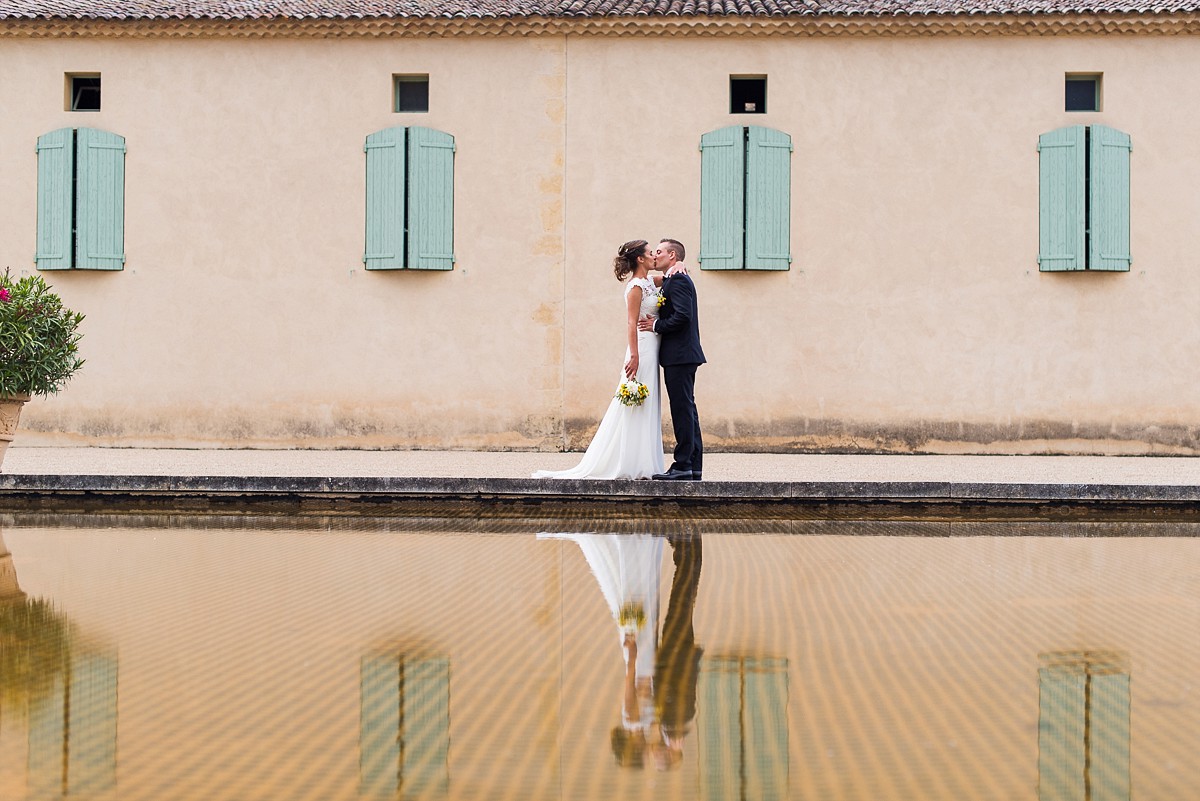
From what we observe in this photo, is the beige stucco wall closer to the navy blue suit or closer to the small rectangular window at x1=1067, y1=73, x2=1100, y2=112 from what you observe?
the small rectangular window at x1=1067, y1=73, x2=1100, y2=112

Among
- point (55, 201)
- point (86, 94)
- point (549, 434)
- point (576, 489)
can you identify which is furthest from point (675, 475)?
point (86, 94)

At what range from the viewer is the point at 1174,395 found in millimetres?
14227

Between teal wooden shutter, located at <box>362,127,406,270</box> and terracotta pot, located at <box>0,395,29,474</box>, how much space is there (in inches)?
215

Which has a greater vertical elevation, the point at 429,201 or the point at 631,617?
the point at 429,201

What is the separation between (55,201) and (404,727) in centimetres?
1344

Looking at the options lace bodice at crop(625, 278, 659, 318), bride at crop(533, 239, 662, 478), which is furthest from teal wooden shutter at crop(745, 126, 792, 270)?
lace bodice at crop(625, 278, 659, 318)

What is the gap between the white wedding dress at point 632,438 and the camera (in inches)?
365

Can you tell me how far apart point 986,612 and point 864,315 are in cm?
1024

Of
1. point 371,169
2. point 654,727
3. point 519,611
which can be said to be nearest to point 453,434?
point 371,169

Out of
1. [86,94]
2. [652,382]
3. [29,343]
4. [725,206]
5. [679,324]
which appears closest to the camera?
[29,343]

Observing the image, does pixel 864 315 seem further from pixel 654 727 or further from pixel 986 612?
pixel 654 727

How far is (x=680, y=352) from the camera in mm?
9297

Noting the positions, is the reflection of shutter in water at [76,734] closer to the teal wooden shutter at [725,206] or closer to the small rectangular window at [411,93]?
the teal wooden shutter at [725,206]

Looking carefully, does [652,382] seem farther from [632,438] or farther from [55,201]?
[55,201]
